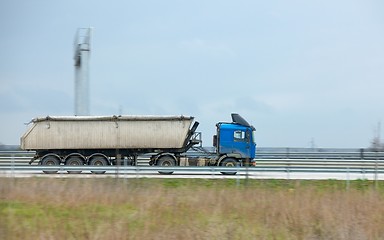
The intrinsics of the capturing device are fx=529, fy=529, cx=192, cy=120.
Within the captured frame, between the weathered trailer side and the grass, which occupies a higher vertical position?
the weathered trailer side

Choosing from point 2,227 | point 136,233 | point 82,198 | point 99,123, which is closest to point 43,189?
point 82,198

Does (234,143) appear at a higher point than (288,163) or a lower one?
higher

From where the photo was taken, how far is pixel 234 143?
26.2 meters

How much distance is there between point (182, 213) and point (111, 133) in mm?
16904

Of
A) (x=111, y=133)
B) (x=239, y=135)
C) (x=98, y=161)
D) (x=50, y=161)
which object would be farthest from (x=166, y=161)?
(x=50, y=161)

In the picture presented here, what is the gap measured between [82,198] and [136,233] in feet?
12.2

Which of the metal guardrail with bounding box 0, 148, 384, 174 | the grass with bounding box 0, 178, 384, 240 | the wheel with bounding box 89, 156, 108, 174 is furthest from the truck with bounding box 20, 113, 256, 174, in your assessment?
the grass with bounding box 0, 178, 384, 240

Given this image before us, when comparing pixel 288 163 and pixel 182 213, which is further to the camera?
pixel 288 163

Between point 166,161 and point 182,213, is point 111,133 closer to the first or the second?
point 166,161

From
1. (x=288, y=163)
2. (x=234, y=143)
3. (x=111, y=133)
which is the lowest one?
(x=288, y=163)

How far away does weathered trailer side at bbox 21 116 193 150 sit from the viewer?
26438mm

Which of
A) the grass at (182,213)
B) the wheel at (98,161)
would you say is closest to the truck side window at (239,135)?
the wheel at (98,161)

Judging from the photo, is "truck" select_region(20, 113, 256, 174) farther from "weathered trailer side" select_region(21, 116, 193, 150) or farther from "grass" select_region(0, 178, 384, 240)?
A: "grass" select_region(0, 178, 384, 240)

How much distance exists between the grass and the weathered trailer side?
13.1 m
